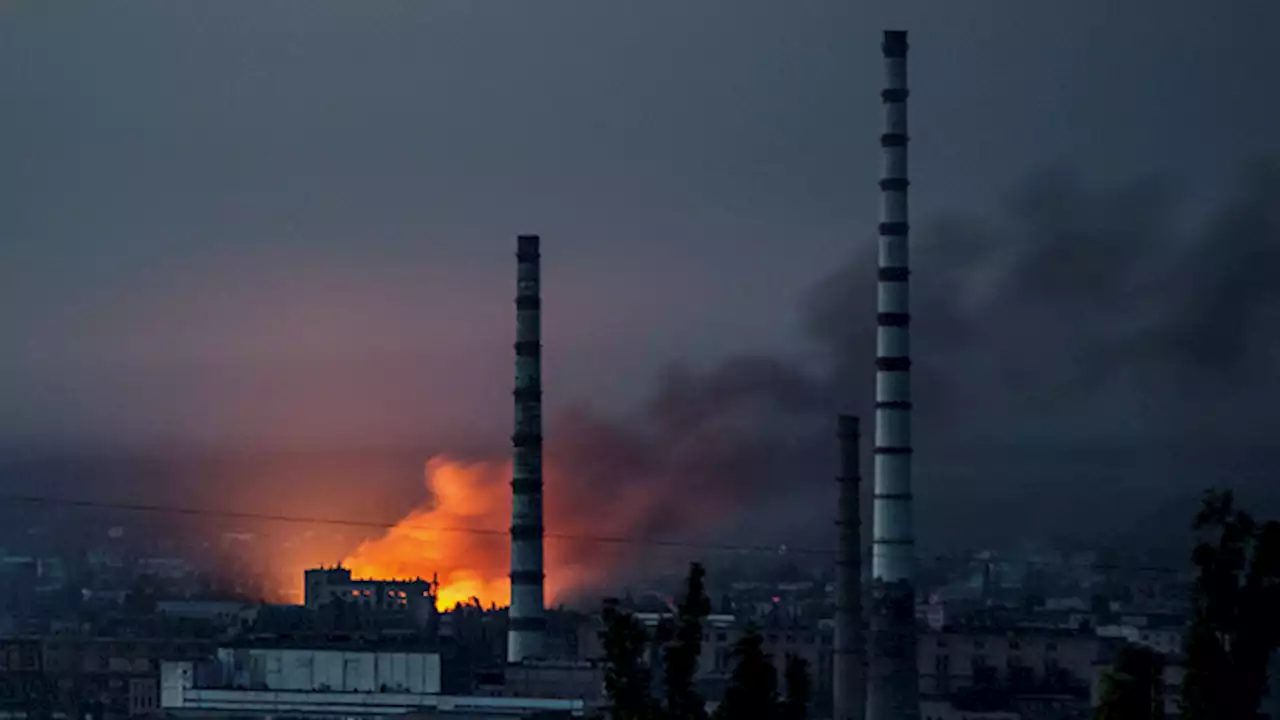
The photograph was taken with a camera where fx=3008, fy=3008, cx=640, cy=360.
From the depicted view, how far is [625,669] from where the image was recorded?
21.6m

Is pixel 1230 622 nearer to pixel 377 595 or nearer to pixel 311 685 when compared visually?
pixel 311 685

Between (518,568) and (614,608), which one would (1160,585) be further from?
(614,608)

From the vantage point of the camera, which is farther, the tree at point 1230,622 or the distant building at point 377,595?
the distant building at point 377,595

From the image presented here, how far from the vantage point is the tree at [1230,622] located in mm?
20094

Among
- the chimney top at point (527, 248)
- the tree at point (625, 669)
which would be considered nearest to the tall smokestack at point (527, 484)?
the chimney top at point (527, 248)

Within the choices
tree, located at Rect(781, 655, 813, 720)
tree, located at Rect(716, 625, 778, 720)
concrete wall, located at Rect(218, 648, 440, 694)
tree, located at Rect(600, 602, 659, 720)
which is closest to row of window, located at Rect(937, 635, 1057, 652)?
concrete wall, located at Rect(218, 648, 440, 694)

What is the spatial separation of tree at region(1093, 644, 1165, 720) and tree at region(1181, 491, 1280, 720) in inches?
28.4

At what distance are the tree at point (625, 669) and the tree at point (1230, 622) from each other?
3836mm

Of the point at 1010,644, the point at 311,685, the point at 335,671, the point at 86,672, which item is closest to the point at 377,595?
the point at 86,672

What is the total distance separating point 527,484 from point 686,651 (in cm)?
2798

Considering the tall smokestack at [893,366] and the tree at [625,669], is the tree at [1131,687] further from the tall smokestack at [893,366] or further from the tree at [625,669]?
the tall smokestack at [893,366]

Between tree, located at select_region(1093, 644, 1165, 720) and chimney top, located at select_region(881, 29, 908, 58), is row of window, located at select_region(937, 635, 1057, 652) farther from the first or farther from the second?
tree, located at select_region(1093, 644, 1165, 720)

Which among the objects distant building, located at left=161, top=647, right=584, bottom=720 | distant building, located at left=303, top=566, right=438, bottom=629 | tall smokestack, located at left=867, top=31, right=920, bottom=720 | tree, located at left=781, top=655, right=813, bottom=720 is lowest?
distant building, located at left=161, top=647, right=584, bottom=720

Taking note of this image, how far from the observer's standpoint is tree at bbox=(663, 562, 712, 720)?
837 inches
